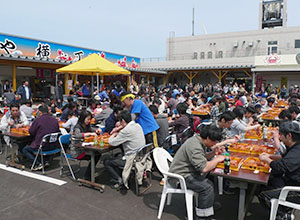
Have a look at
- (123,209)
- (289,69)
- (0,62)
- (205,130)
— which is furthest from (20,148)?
(289,69)

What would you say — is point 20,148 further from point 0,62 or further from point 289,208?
point 0,62

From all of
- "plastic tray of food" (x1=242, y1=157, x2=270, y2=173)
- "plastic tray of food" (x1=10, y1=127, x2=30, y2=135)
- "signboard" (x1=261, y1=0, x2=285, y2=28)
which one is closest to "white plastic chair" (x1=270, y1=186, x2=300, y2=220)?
"plastic tray of food" (x1=242, y1=157, x2=270, y2=173)

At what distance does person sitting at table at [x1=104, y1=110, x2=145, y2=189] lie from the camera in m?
4.11

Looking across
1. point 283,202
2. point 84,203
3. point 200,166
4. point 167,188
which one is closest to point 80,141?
point 84,203

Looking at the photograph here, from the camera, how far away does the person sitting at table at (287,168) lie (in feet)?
9.02

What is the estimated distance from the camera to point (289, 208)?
9.52 ft

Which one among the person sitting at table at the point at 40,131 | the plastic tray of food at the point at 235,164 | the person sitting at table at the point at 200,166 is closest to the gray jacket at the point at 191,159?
the person sitting at table at the point at 200,166

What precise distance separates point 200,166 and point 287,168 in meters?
0.96

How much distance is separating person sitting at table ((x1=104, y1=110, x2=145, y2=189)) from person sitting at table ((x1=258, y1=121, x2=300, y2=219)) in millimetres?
1980

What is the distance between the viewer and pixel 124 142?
164 inches

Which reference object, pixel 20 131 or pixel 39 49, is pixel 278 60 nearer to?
pixel 39 49

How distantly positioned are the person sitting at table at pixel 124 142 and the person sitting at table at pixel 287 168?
1980mm

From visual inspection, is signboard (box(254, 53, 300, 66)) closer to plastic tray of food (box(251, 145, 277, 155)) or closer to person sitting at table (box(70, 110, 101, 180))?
plastic tray of food (box(251, 145, 277, 155))

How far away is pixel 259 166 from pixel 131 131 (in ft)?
6.64
